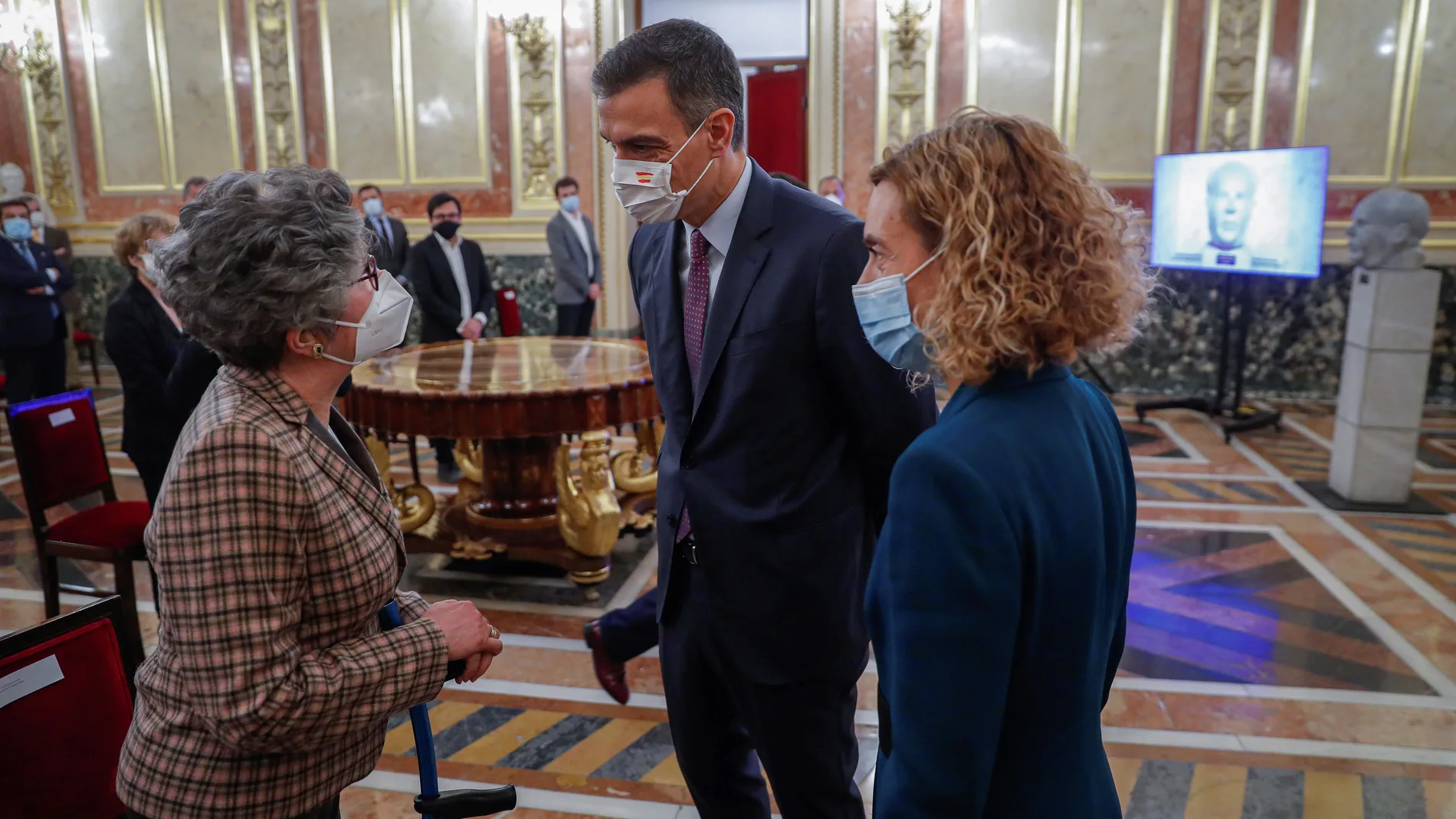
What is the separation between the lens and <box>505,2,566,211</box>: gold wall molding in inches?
334

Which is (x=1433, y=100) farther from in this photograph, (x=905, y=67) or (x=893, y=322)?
(x=893, y=322)

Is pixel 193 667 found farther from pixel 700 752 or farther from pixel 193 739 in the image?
pixel 700 752

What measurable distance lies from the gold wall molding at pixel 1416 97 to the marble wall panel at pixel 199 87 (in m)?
9.53

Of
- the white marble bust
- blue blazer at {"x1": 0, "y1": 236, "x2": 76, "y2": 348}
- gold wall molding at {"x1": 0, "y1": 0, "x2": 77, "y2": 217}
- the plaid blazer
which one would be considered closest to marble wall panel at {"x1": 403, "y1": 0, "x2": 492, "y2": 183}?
blue blazer at {"x1": 0, "y1": 236, "x2": 76, "y2": 348}

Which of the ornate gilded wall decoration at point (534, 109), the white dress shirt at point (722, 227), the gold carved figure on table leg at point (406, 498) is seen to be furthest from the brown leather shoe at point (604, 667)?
the ornate gilded wall decoration at point (534, 109)

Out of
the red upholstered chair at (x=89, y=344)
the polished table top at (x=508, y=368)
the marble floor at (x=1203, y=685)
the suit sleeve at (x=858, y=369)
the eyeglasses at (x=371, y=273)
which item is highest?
the eyeglasses at (x=371, y=273)

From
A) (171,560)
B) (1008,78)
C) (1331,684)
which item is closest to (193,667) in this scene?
(171,560)

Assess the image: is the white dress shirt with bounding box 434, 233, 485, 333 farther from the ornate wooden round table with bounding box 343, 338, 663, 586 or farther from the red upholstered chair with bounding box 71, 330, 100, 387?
the red upholstered chair with bounding box 71, 330, 100, 387

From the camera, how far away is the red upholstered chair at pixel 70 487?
10.8 ft

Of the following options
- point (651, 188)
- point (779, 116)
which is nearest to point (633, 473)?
point (651, 188)

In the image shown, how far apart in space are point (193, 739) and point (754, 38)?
9.26m

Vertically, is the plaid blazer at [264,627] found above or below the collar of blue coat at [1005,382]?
below

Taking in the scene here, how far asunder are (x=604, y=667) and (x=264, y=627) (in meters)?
1.17

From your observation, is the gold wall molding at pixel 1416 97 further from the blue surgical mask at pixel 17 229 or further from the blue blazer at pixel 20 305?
the blue surgical mask at pixel 17 229
